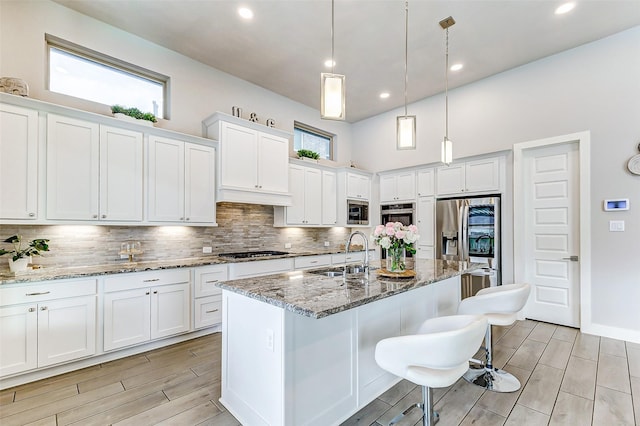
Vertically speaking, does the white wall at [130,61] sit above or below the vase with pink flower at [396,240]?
above

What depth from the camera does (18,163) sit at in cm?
251

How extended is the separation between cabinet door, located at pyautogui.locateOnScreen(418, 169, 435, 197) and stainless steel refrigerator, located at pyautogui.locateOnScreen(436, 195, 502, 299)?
325mm

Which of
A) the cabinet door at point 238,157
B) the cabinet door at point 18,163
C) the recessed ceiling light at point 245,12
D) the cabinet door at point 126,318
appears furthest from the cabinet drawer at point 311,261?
the recessed ceiling light at point 245,12

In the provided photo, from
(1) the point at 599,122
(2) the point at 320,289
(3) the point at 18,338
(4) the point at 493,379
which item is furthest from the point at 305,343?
(1) the point at 599,122

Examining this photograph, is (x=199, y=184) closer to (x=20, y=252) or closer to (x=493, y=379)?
(x=20, y=252)

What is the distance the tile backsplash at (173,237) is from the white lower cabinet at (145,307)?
1.79ft

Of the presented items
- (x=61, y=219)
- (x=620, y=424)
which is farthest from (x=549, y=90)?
(x=61, y=219)

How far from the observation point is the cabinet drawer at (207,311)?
337 centimetres

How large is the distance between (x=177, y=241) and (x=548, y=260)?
4992 mm

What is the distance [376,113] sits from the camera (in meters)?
5.85

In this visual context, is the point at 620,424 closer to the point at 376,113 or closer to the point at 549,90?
the point at 549,90

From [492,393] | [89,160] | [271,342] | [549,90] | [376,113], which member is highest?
[376,113]

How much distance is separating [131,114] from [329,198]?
3253 millimetres

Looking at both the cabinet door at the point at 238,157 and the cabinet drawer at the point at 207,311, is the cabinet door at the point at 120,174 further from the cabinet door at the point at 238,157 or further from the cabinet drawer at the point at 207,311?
the cabinet drawer at the point at 207,311
